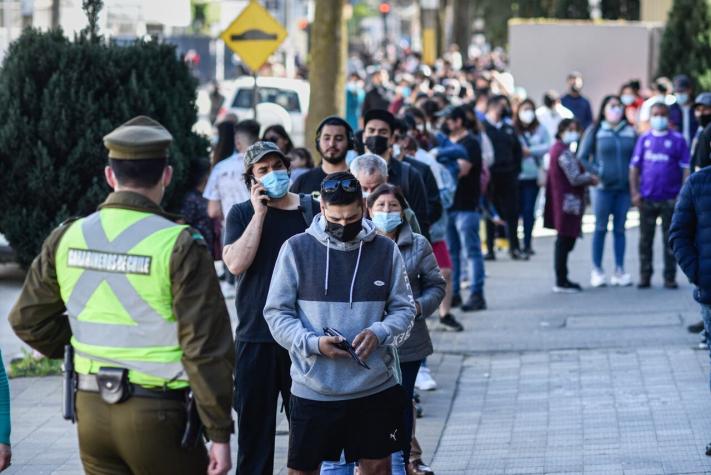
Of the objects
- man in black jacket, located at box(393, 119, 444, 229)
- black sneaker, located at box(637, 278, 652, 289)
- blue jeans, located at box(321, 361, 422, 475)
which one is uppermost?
man in black jacket, located at box(393, 119, 444, 229)

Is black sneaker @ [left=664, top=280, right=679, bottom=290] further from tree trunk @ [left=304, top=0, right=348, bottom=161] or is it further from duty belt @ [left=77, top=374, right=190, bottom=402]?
duty belt @ [left=77, top=374, right=190, bottom=402]

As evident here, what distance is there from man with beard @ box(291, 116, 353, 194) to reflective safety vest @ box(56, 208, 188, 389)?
12.1ft

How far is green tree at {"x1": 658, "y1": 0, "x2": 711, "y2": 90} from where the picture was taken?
24.5 meters

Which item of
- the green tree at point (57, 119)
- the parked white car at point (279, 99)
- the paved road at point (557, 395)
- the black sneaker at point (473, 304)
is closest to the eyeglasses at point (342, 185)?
the paved road at point (557, 395)

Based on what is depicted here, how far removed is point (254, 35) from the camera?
16469 mm

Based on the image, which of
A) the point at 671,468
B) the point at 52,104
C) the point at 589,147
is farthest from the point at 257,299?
the point at 589,147

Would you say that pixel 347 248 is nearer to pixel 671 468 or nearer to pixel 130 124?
pixel 130 124

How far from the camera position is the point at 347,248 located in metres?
6.07

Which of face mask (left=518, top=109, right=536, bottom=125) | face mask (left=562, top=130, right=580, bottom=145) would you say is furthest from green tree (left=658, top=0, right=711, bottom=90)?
face mask (left=562, top=130, right=580, bottom=145)

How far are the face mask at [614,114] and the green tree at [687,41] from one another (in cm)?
949

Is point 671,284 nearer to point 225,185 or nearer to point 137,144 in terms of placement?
point 225,185

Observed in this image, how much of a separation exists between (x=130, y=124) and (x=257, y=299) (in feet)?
6.71

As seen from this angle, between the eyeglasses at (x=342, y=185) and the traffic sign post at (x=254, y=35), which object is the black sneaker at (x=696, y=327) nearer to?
the traffic sign post at (x=254, y=35)

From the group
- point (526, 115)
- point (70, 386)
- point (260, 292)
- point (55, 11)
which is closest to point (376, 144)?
point (260, 292)
